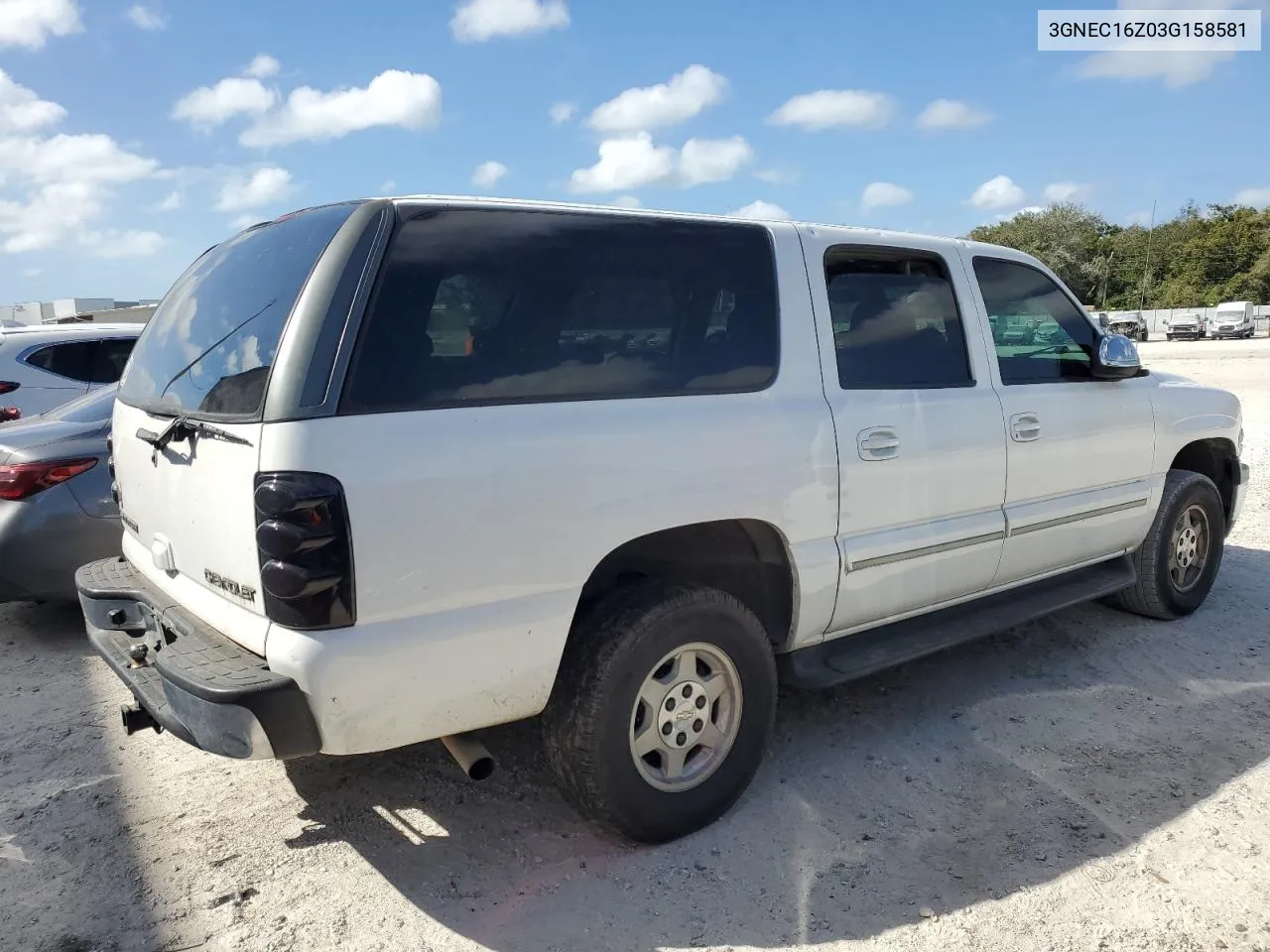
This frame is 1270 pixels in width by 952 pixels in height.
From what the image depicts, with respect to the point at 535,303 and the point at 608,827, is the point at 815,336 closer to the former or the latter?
the point at 535,303

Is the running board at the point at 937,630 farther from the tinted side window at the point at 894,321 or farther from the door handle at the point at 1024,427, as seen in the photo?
the tinted side window at the point at 894,321

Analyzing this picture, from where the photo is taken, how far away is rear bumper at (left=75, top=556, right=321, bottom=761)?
2301 millimetres

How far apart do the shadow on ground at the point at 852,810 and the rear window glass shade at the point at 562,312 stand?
4.79 feet

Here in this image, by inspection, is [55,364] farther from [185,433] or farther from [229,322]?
[185,433]

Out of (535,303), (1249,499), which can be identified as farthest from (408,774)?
(1249,499)

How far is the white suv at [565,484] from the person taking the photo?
7.69ft

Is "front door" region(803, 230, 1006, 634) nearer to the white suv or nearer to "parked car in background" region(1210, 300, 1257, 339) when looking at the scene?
the white suv

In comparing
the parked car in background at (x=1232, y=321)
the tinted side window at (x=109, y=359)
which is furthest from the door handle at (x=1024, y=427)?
the parked car in background at (x=1232, y=321)

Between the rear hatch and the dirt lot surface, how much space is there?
33.4 inches

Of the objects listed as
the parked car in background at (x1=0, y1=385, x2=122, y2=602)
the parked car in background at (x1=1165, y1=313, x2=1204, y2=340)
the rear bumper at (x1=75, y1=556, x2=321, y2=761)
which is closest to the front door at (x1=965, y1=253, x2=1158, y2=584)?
the rear bumper at (x1=75, y1=556, x2=321, y2=761)

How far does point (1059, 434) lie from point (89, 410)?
503cm

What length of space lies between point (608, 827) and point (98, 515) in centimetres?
338

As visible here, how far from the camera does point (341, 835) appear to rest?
3.08 metres

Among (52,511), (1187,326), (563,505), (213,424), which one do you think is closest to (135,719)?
(213,424)
